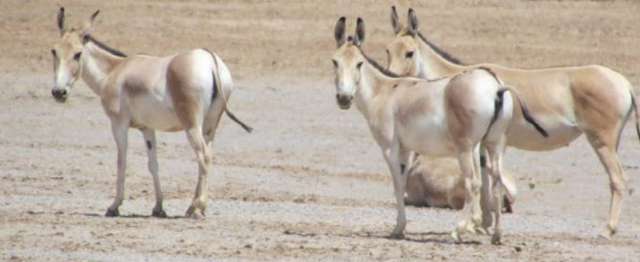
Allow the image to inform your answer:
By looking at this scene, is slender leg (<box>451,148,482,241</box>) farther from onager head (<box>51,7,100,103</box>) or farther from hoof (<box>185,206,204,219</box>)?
onager head (<box>51,7,100,103</box>)

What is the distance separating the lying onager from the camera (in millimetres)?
20938

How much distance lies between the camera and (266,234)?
17.4 metres

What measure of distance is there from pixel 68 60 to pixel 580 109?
5371 millimetres

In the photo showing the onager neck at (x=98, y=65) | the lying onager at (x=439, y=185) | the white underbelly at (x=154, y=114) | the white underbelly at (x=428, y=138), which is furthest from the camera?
the lying onager at (x=439, y=185)

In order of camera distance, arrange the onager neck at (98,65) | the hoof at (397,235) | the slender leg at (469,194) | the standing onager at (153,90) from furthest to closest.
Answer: the onager neck at (98,65) → the standing onager at (153,90) → the hoof at (397,235) → the slender leg at (469,194)

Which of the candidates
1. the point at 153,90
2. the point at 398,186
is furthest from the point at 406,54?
the point at 153,90

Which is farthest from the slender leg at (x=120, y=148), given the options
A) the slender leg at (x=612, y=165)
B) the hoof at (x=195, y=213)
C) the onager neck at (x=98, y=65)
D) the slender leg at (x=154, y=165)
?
the slender leg at (x=612, y=165)

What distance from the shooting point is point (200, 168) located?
18.7 m

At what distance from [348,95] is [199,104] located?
5.90 ft

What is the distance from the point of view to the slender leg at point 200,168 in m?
18.6

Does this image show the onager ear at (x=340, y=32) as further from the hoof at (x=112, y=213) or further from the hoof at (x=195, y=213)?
the hoof at (x=112, y=213)

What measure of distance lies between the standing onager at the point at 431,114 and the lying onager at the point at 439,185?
9.20 feet

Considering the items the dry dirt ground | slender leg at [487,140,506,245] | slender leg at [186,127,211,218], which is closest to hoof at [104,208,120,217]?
the dry dirt ground

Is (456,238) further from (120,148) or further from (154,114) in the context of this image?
(120,148)
